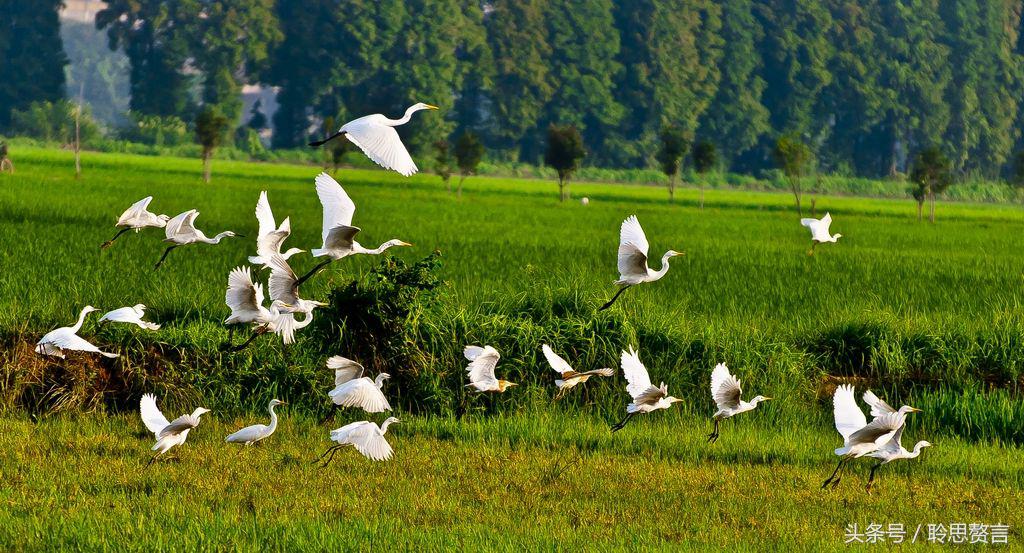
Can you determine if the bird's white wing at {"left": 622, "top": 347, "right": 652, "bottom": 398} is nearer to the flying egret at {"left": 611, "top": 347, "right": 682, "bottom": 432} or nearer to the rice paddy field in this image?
the flying egret at {"left": 611, "top": 347, "right": 682, "bottom": 432}

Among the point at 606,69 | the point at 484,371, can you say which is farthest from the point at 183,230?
the point at 606,69

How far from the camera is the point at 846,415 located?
6.42 meters

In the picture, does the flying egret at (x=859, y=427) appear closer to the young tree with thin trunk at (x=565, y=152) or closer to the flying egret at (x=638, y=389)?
the flying egret at (x=638, y=389)

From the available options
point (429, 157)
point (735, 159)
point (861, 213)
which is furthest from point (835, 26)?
point (861, 213)

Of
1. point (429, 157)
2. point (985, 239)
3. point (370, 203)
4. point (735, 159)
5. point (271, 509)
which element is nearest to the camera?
point (271, 509)

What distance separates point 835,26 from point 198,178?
152 ft

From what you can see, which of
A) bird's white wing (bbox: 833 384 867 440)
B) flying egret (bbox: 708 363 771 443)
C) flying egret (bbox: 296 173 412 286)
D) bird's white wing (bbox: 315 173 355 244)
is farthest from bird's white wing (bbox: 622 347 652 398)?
bird's white wing (bbox: 315 173 355 244)

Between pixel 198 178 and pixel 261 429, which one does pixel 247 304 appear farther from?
pixel 198 178

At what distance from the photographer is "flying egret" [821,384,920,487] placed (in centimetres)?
603

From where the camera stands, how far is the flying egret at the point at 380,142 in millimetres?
5698

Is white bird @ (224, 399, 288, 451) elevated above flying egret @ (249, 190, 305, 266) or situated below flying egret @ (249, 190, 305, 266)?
below

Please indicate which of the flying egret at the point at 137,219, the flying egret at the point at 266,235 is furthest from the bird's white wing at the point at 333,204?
the flying egret at the point at 137,219

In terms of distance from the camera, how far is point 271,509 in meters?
6.24

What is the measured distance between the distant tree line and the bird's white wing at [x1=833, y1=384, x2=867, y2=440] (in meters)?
56.0
